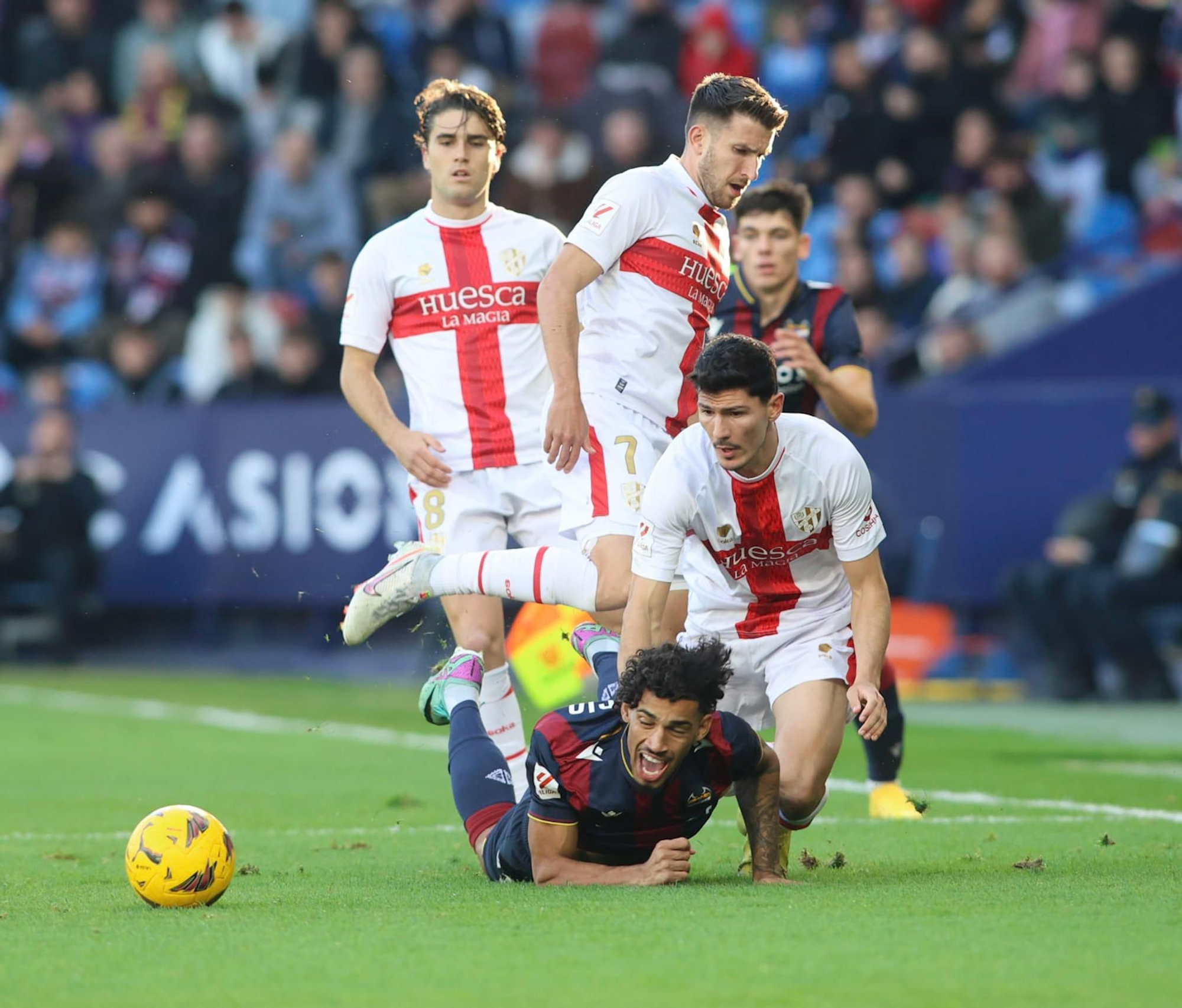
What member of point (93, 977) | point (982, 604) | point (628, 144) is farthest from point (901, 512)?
point (93, 977)

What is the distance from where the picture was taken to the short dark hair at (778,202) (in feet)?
25.6

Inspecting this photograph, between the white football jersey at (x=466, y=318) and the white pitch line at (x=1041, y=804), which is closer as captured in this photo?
the white football jersey at (x=466, y=318)

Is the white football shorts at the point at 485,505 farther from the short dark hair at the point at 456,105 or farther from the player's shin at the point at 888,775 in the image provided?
the player's shin at the point at 888,775

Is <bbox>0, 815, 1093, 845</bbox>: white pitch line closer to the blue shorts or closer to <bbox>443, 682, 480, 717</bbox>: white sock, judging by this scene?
<bbox>443, 682, 480, 717</bbox>: white sock

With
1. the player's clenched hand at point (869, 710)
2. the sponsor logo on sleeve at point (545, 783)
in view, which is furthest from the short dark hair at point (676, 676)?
the player's clenched hand at point (869, 710)

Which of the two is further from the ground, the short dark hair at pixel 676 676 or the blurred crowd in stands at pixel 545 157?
the blurred crowd in stands at pixel 545 157

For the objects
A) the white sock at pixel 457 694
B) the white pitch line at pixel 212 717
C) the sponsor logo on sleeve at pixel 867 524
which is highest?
the sponsor logo on sleeve at pixel 867 524

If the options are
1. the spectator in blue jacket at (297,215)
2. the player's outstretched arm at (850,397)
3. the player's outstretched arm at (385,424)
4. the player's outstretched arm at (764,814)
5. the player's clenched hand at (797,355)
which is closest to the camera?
the player's outstretched arm at (764,814)

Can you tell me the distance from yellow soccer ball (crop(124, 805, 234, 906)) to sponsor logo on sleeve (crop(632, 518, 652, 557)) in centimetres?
140

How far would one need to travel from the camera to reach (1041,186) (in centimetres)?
1579

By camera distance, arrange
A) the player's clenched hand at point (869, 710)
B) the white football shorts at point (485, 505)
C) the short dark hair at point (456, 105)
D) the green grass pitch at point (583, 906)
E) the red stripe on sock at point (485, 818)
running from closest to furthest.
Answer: the green grass pitch at point (583, 906), the player's clenched hand at point (869, 710), the red stripe on sock at point (485, 818), the short dark hair at point (456, 105), the white football shorts at point (485, 505)

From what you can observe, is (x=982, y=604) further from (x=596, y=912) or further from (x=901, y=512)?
(x=596, y=912)

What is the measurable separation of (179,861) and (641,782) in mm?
1238

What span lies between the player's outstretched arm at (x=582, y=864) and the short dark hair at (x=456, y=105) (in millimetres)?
2542
